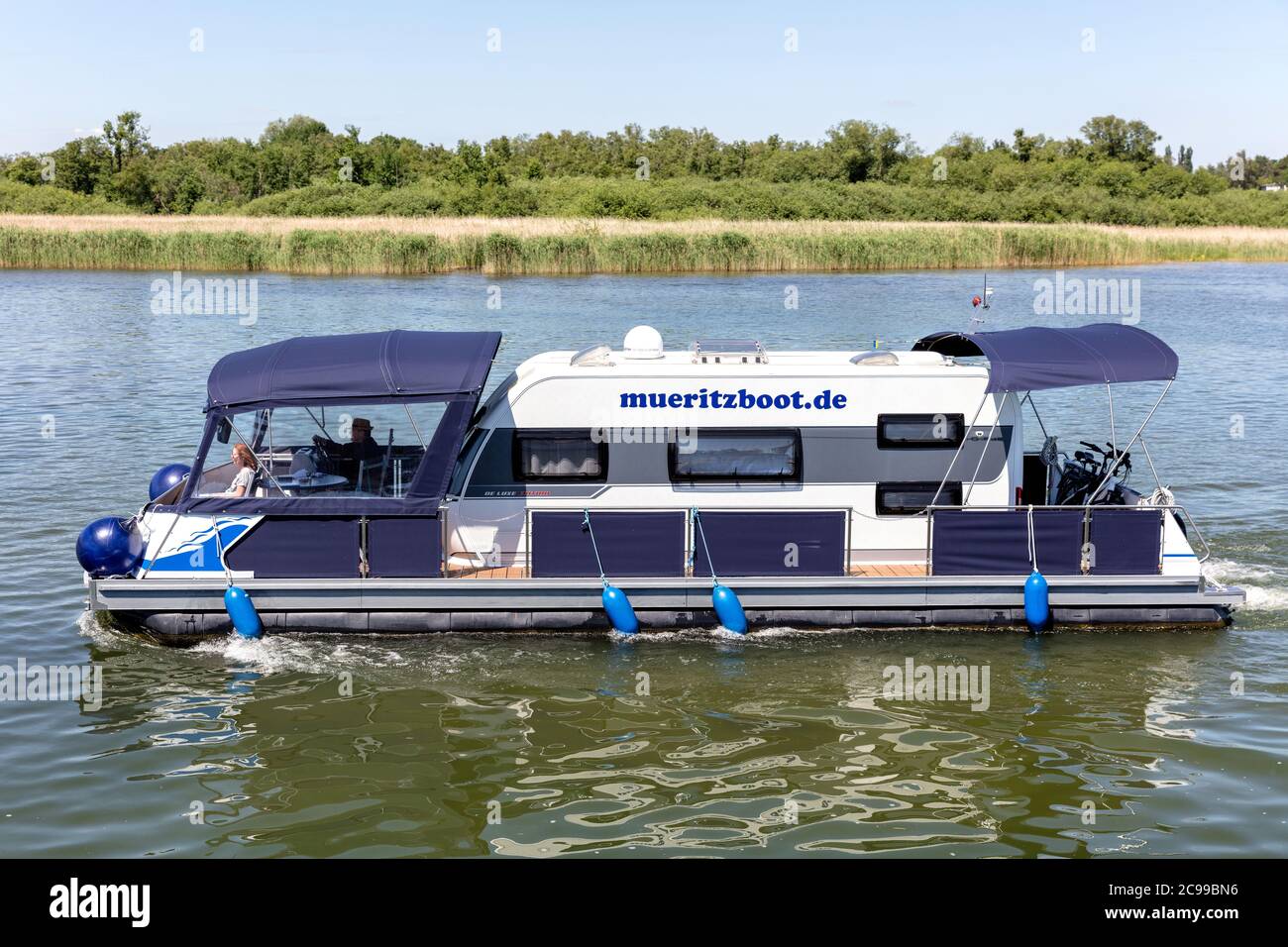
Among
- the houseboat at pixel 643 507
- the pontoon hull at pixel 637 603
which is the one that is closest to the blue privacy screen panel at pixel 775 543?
the houseboat at pixel 643 507

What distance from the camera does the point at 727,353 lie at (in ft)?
48.6

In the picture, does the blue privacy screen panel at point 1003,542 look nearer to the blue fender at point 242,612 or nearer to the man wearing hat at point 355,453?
the man wearing hat at point 355,453

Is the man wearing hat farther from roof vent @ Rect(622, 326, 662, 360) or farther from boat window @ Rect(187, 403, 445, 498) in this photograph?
roof vent @ Rect(622, 326, 662, 360)

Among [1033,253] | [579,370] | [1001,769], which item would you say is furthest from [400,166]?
[1001,769]

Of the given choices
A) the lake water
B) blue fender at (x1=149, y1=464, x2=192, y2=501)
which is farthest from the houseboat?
blue fender at (x1=149, y1=464, x2=192, y2=501)

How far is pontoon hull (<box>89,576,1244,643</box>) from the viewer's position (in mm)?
13555

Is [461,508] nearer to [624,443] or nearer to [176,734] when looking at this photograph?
[624,443]

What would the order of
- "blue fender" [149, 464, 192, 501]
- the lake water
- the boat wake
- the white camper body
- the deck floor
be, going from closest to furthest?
the lake water, the deck floor, the white camper body, the boat wake, "blue fender" [149, 464, 192, 501]

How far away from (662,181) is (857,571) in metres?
58.9

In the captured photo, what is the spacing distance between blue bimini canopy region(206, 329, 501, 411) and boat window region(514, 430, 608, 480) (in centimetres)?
104

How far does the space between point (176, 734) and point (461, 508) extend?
Result: 3.91m

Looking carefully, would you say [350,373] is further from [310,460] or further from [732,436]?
[732,436]

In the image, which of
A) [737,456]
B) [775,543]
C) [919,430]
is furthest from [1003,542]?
[737,456]

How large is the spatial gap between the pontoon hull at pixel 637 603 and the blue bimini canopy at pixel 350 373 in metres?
1.94
